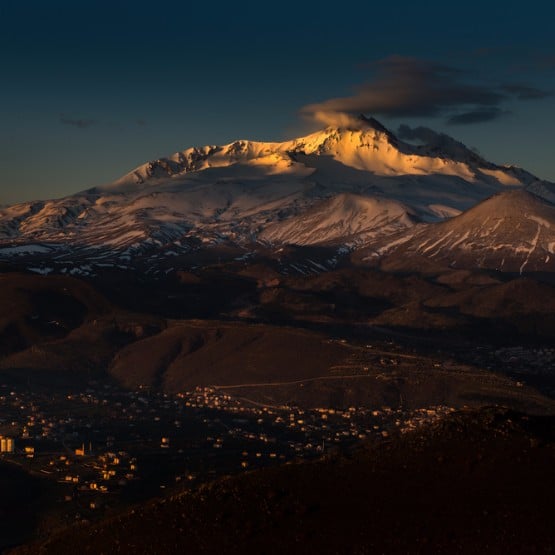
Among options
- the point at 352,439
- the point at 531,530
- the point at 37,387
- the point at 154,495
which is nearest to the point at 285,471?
the point at 531,530

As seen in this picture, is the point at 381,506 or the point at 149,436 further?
the point at 149,436

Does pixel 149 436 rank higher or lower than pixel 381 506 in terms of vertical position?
lower

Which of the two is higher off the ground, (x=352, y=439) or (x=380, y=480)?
(x=380, y=480)

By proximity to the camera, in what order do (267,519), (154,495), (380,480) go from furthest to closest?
(154,495) < (380,480) < (267,519)

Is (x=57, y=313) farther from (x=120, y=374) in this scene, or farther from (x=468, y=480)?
(x=468, y=480)

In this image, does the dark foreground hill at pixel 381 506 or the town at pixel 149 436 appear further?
the town at pixel 149 436

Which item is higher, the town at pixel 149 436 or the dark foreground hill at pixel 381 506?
the dark foreground hill at pixel 381 506

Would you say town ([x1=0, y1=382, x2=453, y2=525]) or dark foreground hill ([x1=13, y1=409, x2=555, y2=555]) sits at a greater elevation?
dark foreground hill ([x1=13, y1=409, x2=555, y2=555])

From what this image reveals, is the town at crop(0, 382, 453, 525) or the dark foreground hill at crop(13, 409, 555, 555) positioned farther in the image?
the town at crop(0, 382, 453, 525)
